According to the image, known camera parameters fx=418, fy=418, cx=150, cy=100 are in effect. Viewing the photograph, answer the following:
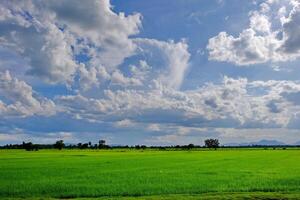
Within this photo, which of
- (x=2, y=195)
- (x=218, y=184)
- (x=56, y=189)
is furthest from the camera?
(x=218, y=184)

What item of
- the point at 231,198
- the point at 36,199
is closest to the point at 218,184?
the point at 231,198

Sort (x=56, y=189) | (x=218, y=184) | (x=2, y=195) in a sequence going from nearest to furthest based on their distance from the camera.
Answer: (x=2, y=195), (x=56, y=189), (x=218, y=184)

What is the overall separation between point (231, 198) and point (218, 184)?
30.5 feet

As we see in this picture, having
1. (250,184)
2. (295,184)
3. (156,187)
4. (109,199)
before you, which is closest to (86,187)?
(156,187)

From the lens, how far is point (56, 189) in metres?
28.4

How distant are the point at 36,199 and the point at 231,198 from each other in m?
10.6

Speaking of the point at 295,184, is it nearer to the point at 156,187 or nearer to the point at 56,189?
the point at 156,187

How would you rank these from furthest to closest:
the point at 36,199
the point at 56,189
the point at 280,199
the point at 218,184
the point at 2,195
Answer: the point at 218,184 → the point at 56,189 → the point at 2,195 → the point at 36,199 → the point at 280,199

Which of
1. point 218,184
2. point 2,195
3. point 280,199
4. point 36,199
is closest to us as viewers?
point 280,199

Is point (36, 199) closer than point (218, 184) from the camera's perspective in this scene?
Yes

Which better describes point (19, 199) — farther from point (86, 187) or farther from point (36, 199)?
point (86, 187)

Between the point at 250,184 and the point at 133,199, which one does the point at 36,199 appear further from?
the point at 250,184

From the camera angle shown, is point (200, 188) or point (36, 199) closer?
point (36, 199)

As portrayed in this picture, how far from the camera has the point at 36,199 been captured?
23188mm
